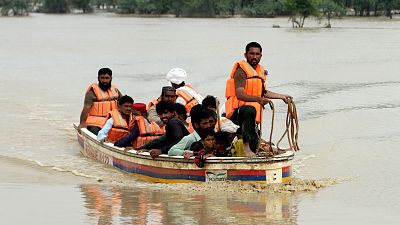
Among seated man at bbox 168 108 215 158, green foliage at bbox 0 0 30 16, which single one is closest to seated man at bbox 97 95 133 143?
seated man at bbox 168 108 215 158

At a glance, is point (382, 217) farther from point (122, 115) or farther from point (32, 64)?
point (32, 64)

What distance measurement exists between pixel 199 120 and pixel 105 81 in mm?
2884

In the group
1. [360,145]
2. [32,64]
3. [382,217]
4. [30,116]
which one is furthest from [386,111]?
[32,64]

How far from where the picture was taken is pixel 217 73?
98.4 ft

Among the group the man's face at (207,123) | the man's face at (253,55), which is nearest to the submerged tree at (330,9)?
the man's face at (253,55)

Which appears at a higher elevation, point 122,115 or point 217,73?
point 122,115

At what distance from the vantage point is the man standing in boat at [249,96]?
1018 centimetres

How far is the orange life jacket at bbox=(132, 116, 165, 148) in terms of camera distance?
11.4 m

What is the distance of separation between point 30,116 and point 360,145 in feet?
22.6

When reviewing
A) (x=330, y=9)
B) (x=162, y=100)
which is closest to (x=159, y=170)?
(x=162, y=100)

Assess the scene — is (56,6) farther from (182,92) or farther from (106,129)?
(182,92)

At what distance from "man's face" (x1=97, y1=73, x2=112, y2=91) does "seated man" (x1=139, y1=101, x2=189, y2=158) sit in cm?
196

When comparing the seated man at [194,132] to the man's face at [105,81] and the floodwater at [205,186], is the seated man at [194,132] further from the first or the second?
Answer: the man's face at [105,81]

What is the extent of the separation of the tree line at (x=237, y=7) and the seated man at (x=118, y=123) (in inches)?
2371
